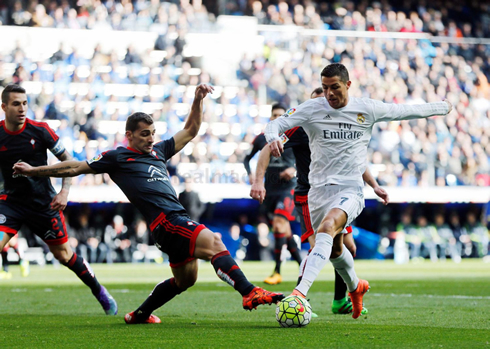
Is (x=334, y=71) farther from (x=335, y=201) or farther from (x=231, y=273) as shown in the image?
(x=231, y=273)

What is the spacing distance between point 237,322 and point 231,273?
2.92 ft

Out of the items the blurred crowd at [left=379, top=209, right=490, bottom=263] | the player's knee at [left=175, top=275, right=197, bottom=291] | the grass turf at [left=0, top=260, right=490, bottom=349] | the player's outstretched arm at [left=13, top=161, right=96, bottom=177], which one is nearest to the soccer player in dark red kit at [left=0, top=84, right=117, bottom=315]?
the grass turf at [left=0, top=260, right=490, bottom=349]

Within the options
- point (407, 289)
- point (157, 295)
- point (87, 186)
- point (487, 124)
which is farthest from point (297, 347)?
point (487, 124)

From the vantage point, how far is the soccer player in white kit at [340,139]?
6480 millimetres

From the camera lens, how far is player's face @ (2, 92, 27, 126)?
297 inches

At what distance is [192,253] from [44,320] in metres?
1.92

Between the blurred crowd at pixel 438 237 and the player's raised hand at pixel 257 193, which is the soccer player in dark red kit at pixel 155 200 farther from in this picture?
the blurred crowd at pixel 438 237

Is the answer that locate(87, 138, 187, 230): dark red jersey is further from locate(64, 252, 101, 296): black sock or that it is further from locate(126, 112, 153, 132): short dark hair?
locate(64, 252, 101, 296): black sock

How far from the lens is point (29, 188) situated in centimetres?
780

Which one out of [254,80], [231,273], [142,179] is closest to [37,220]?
[142,179]

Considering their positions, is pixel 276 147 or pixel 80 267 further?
pixel 80 267

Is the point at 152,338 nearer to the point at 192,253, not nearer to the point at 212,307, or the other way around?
A: the point at 192,253

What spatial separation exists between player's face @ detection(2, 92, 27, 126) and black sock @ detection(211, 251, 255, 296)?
2954 mm

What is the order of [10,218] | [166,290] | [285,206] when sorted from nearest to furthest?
[166,290], [10,218], [285,206]
